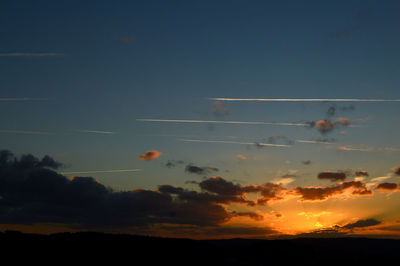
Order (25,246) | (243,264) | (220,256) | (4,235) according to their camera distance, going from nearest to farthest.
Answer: (25,246)
(4,235)
(243,264)
(220,256)

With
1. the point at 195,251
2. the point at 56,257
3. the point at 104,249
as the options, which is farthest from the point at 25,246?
the point at 195,251

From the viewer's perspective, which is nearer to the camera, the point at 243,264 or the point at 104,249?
the point at 104,249

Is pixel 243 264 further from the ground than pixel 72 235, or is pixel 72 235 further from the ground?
pixel 72 235

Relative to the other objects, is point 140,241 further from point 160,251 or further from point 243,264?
point 243,264

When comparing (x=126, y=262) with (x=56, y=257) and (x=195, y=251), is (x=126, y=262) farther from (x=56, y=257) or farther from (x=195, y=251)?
(x=195, y=251)

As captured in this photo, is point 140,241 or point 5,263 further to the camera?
point 140,241

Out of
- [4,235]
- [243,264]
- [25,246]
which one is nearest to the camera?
[25,246]

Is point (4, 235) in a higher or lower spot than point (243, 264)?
higher

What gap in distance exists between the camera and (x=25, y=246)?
144 meters

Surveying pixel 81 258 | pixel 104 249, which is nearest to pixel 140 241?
pixel 104 249

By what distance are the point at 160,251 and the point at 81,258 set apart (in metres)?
47.1

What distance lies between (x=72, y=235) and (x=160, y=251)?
45641 millimetres

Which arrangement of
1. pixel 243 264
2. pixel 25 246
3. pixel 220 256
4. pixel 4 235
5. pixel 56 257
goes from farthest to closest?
pixel 220 256, pixel 243 264, pixel 4 235, pixel 25 246, pixel 56 257

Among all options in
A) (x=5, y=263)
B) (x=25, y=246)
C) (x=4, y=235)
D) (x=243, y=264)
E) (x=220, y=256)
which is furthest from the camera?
(x=220, y=256)
